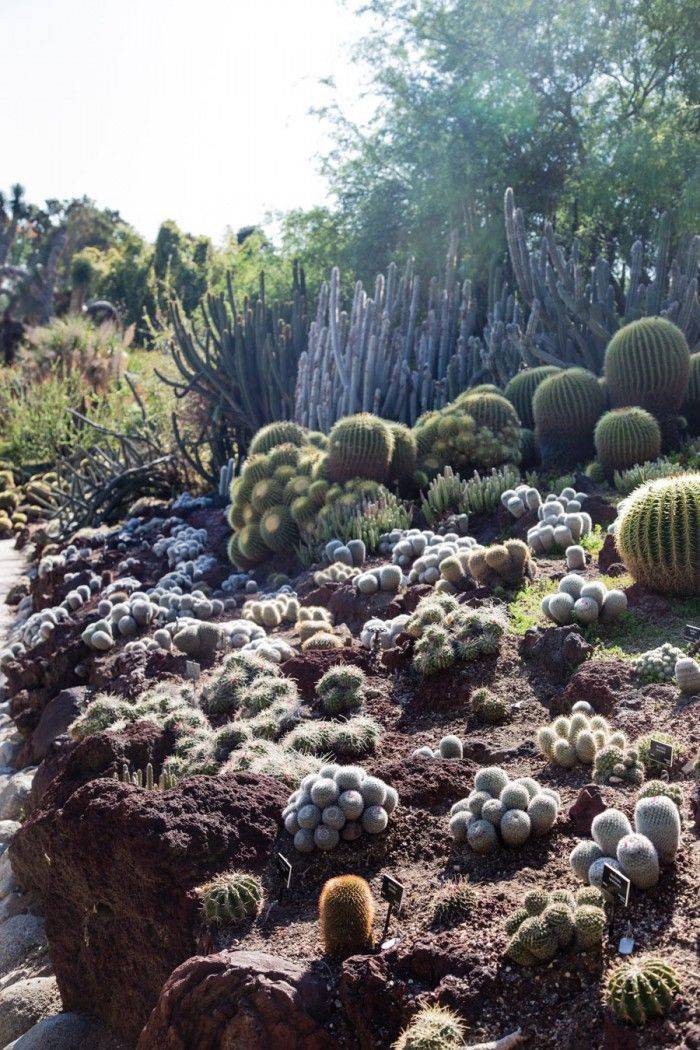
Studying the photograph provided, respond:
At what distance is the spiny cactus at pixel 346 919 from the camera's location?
3.15 m

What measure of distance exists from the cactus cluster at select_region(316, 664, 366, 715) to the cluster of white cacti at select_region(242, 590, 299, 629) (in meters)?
1.65

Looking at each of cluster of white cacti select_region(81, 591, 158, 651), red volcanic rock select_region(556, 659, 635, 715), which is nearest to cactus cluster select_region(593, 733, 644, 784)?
red volcanic rock select_region(556, 659, 635, 715)

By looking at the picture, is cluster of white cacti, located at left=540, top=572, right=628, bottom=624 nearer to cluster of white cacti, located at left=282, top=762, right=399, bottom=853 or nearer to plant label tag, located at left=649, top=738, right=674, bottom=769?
plant label tag, located at left=649, top=738, right=674, bottom=769

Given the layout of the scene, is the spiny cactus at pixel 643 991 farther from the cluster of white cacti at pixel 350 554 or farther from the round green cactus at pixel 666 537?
the cluster of white cacti at pixel 350 554

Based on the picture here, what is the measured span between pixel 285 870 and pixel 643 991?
4.67 feet

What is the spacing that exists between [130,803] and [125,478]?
10.3m

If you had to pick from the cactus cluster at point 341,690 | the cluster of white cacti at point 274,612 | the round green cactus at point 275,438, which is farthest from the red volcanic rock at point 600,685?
the round green cactus at point 275,438

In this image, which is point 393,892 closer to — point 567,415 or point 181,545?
point 567,415

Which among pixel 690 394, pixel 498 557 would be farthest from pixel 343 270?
pixel 498 557

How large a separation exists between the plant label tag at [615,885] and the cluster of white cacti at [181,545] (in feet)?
22.8

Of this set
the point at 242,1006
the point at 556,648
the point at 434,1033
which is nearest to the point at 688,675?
the point at 556,648

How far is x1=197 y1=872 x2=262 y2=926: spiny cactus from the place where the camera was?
3.54 m

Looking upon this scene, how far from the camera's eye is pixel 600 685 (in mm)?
4520

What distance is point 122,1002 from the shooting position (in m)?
4.14
